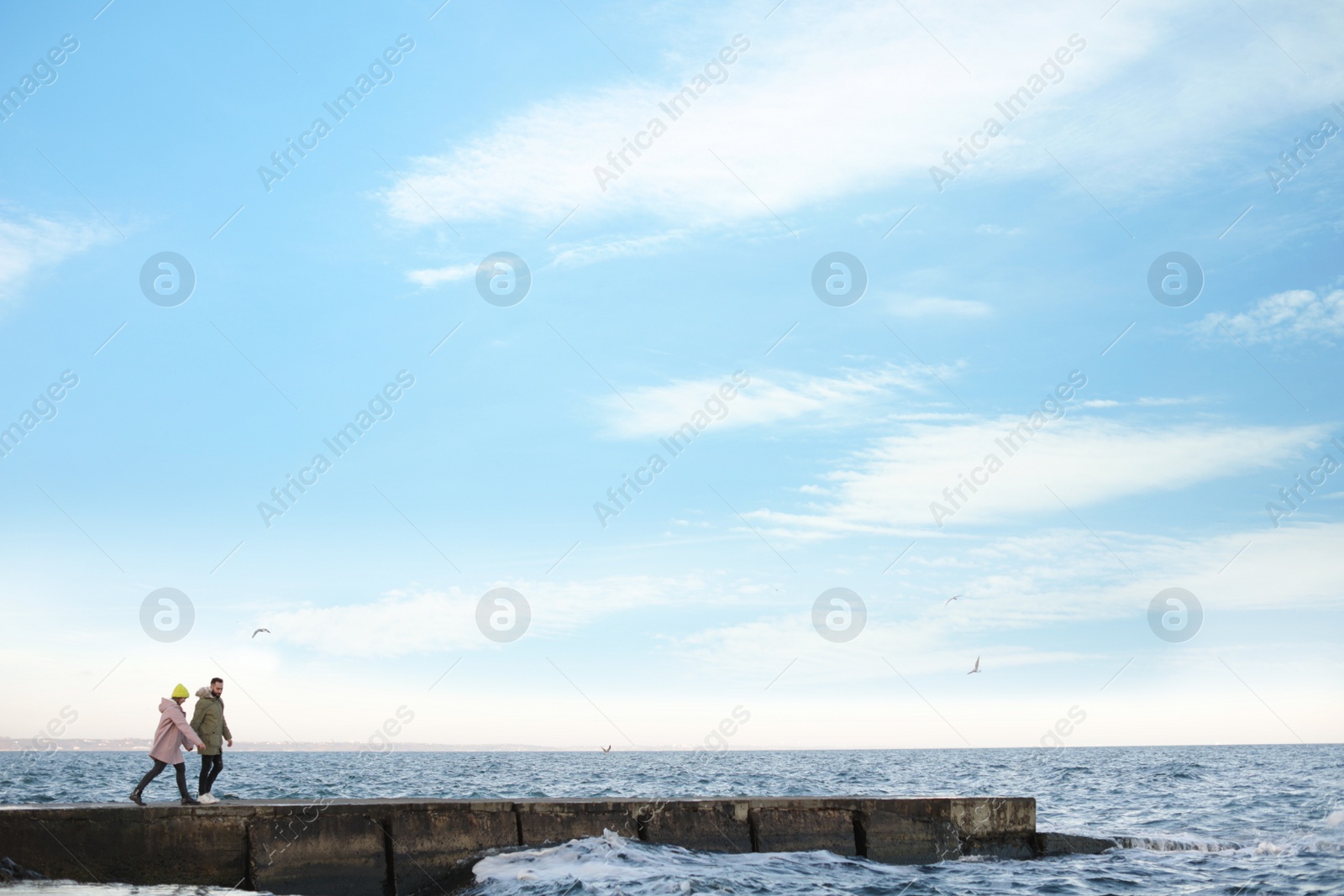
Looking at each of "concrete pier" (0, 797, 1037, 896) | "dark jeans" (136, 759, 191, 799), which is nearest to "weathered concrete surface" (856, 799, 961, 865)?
"concrete pier" (0, 797, 1037, 896)

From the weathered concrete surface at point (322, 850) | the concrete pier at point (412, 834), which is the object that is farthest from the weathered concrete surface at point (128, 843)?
the weathered concrete surface at point (322, 850)

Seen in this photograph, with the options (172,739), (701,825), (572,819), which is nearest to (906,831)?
(701,825)

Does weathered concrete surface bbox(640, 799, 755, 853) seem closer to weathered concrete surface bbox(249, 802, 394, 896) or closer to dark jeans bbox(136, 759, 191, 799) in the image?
weathered concrete surface bbox(249, 802, 394, 896)

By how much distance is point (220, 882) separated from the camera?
11523mm

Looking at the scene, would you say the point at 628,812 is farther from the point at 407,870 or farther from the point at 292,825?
the point at 292,825

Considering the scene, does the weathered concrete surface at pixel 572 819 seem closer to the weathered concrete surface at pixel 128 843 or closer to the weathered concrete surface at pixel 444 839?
the weathered concrete surface at pixel 444 839

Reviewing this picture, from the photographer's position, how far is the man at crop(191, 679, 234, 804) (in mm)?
13047

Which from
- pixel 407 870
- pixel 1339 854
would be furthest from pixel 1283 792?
pixel 407 870

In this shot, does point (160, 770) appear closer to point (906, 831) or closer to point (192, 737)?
point (192, 737)

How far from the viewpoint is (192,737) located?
1244 centimetres

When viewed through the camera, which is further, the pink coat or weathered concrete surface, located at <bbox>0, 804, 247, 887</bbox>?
the pink coat

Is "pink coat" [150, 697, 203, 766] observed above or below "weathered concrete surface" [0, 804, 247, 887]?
above

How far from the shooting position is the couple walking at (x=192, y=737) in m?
12.4

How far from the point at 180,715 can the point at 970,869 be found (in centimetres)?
1128
